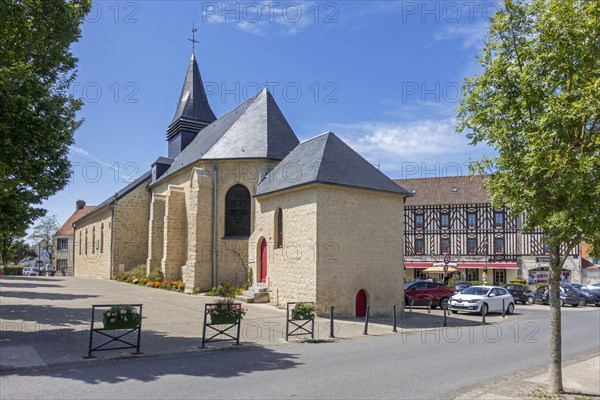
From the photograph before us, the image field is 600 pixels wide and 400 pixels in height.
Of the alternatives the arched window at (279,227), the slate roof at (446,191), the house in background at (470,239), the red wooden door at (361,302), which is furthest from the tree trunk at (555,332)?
the slate roof at (446,191)

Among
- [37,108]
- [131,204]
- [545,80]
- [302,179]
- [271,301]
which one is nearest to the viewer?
[545,80]

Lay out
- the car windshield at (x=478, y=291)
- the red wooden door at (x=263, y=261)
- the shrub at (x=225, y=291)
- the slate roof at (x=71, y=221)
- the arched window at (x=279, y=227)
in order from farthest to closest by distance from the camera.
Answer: the slate roof at (x=71, y=221), the shrub at (x=225, y=291), the car windshield at (x=478, y=291), the red wooden door at (x=263, y=261), the arched window at (x=279, y=227)

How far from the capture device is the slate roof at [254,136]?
886 inches

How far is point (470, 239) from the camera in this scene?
39.0 m

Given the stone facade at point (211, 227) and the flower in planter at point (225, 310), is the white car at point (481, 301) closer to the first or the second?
the stone facade at point (211, 227)

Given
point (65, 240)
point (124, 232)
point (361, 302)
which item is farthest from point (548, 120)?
point (65, 240)

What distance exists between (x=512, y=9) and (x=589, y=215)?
331 cm

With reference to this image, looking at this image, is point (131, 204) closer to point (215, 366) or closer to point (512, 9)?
point (215, 366)

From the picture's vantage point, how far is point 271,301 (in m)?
18.3

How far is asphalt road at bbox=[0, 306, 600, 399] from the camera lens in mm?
6684

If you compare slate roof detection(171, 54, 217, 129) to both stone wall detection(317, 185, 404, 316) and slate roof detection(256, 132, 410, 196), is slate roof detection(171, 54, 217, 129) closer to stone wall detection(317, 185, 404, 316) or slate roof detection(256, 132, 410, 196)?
slate roof detection(256, 132, 410, 196)

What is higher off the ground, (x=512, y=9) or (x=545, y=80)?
(x=512, y=9)

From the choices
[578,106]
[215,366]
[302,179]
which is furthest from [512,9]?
[302,179]

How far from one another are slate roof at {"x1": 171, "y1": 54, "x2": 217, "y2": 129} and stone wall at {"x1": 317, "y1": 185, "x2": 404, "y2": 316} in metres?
20.4
